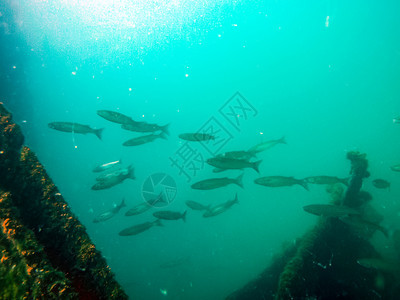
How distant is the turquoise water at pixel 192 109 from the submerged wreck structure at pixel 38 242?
6.44 m

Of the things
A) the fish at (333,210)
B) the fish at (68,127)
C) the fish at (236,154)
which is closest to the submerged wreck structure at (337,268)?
the fish at (333,210)

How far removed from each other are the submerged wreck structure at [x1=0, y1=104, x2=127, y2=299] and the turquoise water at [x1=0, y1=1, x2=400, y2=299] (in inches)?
254

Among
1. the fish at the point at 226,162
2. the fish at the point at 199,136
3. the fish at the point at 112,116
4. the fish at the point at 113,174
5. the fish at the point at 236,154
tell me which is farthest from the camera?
the fish at the point at 113,174

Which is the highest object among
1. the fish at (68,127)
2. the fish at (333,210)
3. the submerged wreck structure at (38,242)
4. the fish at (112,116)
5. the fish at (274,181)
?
the fish at (68,127)

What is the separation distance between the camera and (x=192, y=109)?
13625 cm

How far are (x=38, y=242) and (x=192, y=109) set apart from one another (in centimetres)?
13679

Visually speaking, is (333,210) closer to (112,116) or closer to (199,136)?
(199,136)

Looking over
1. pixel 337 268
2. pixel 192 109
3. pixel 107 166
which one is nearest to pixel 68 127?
pixel 107 166

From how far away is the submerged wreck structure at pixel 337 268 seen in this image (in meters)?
4.81

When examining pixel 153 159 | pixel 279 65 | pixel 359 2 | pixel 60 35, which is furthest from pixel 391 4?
pixel 153 159

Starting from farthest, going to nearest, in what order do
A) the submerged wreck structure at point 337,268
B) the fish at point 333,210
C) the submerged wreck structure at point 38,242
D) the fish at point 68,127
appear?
the fish at point 68,127
the fish at point 333,210
the submerged wreck structure at point 337,268
the submerged wreck structure at point 38,242

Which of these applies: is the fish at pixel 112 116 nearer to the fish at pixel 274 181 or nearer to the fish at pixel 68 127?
the fish at pixel 68 127

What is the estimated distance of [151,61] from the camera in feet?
300

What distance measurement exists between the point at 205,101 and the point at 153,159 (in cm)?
5352
